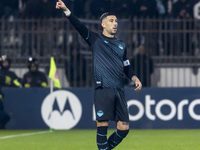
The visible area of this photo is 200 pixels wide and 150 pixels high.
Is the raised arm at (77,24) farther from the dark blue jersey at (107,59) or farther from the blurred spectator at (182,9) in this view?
the blurred spectator at (182,9)

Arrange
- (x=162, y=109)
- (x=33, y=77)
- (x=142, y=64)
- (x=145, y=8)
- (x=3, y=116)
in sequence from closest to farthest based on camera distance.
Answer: (x=162, y=109)
(x=3, y=116)
(x=33, y=77)
(x=142, y=64)
(x=145, y=8)

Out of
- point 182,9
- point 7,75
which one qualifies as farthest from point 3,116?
point 182,9

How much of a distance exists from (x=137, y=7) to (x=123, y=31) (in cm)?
123

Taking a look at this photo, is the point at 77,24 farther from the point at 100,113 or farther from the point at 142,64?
the point at 142,64

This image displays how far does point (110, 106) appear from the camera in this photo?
8086mm

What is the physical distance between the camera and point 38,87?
14.6m

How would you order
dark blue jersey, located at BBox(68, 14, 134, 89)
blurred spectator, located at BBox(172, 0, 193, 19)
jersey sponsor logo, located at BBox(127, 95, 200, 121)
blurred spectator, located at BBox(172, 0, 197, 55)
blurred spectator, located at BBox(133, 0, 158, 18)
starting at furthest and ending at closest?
blurred spectator, located at BBox(172, 0, 193, 19), blurred spectator, located at BBox(133, 0, 158, 18), blurred spectator, located at BBox(172, 0, 197, 55), jersey sponsor logo, located at BBox(127, 95, 200, 121), dark blue jersey, located at BBox(68, 14, 134, 89)

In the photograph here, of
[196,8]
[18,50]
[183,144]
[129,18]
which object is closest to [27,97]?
[18,50]

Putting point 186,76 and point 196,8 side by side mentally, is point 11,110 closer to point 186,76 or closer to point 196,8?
point 186,76

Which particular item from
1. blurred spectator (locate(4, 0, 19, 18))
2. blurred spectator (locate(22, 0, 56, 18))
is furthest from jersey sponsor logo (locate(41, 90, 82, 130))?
blurred spectator (locate(4, 0, 19, 18))

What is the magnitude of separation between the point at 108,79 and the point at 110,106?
0.37 metres

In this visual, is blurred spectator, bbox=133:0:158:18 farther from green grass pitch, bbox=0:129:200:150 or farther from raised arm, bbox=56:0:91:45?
raised arm, bbox=56:0:91:45

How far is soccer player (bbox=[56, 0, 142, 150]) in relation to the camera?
8102 millimetres

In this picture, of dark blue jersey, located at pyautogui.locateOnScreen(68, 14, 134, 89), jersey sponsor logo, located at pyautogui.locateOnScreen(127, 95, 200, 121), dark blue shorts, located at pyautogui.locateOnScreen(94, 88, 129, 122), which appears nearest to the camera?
dark blue shorts, located at pyautogui.locateOnScreen(94, 88, 129, 122)
